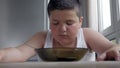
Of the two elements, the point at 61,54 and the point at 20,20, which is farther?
the point at 20,20

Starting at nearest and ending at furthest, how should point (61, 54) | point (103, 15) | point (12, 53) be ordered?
point (61, 54), point (12, 53), point (103, 15)

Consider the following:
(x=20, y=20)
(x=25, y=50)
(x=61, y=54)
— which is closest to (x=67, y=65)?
(x=61, y=54)

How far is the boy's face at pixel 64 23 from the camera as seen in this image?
0.92m

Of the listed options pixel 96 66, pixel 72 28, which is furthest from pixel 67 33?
pixel 96 66

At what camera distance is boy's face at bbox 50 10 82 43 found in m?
0.92

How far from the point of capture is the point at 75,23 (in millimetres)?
1000

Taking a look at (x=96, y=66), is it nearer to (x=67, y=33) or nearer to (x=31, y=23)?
(x=67, y=33)

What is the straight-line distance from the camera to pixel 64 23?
36.1 inches

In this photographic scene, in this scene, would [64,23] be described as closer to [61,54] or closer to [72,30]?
[72,30]

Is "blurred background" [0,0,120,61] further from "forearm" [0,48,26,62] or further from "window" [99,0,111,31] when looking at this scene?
"forearm" [0,48,26,62]

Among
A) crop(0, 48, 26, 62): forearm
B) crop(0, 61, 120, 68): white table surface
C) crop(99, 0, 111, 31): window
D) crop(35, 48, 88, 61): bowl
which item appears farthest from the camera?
crop(99, 0, 111, 31): window

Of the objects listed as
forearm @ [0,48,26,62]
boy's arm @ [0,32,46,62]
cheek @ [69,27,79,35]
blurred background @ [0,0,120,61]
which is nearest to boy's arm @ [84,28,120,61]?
cheek @ [69,27,79,35]

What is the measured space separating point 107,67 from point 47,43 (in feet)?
2.45

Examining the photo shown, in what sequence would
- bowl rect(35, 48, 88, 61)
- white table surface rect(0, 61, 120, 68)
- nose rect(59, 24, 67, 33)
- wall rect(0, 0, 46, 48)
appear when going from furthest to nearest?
wall rect(0, 0, 46, 48), nose rect(59, 24, 67, 33), bowl rect(35, 48, 88, 61), white table surface rect(0, 61, 120, 68)
